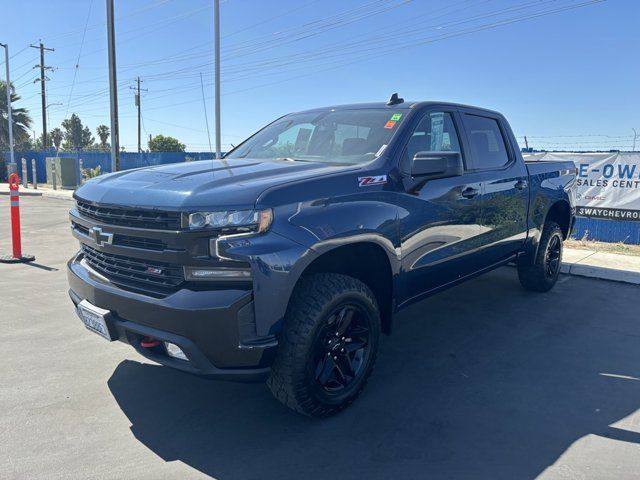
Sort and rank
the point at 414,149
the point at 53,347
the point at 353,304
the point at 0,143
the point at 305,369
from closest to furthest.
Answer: the point at 305,369 < the point at 353,304 < the point at 414,149 < the point at 53,347 < the point at 0,143

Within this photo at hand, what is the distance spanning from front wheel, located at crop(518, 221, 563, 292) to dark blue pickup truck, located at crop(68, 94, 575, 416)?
5.53ft

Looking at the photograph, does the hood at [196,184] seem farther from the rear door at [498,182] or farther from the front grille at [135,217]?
the rear door at [498,182]

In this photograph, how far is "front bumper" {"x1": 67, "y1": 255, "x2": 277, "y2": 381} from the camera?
2.78 metres

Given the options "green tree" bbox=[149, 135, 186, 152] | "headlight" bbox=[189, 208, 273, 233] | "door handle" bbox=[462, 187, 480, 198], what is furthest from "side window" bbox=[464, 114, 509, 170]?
"green tree" bbox=[149, 135, 186, 152]

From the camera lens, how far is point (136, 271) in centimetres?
312

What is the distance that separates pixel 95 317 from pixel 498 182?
353 cm

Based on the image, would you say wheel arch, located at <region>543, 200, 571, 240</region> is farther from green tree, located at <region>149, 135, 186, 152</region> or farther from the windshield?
green tree, located at <region>149, 135, 186, 152</region>

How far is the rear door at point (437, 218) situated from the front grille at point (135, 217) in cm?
154

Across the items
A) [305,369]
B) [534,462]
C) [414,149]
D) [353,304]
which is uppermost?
[414,149]

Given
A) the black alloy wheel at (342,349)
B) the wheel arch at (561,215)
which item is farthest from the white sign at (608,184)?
the black alloy wheel at (342,349)

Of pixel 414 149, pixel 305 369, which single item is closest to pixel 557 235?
pixel 414 149

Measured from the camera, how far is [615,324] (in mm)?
5406

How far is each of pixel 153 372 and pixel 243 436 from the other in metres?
1.18

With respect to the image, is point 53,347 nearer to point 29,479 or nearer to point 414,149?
point 29,479
